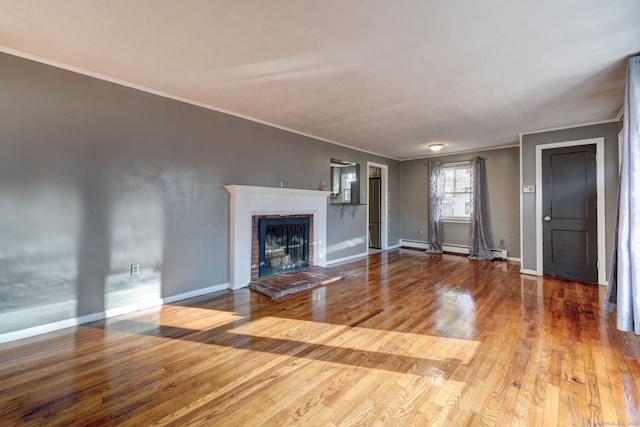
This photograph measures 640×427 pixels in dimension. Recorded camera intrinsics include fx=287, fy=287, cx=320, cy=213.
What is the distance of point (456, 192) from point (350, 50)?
549 cm

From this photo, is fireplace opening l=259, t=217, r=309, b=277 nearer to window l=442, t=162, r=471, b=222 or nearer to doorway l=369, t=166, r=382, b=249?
doorway l=369, t=166, r=382, b=249

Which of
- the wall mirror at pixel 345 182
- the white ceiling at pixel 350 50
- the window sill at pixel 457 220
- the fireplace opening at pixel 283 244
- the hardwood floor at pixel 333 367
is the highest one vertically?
the white ceiling at pixel 350 50

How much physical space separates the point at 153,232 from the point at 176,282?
0.67 meters

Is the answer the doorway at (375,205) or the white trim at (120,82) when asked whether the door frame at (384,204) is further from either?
the white trim at (120,82)

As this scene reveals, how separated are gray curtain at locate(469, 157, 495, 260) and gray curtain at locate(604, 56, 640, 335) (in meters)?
3.94

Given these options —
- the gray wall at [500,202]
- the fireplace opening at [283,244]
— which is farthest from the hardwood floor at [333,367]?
the gray wall at [500,202]

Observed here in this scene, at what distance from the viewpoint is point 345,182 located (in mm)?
6770

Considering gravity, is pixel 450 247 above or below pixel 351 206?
below

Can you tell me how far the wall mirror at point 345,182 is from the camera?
249 inches

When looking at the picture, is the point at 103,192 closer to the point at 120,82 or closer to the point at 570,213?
the point at 120,82

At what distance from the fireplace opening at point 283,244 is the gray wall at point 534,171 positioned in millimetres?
3770

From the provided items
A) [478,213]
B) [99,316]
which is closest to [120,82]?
[99,316]

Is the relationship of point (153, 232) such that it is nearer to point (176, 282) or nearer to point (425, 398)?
point (176, 282)

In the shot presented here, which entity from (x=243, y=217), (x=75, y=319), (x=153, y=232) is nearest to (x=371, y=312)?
(x=243, y=217)
